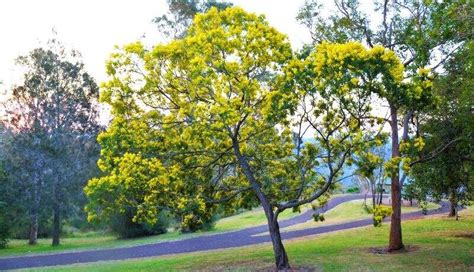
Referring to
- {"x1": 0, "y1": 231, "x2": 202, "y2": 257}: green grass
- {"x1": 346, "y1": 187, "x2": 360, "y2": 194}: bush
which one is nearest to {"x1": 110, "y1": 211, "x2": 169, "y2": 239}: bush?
{"x1": 0, "y1": 231, "x2": 202, "y2": 257}: green grass

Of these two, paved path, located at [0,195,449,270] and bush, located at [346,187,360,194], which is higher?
bush, located at [346,187,360,194]

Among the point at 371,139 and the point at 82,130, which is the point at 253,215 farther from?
the point at 371,139

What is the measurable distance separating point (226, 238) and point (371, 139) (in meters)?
16.0

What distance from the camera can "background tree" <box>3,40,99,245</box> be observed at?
3234 centimetres

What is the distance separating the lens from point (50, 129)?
33500mm

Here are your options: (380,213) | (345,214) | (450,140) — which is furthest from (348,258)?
(345,214)

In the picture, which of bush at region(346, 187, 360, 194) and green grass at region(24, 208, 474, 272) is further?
bush at region(346, 187, 360, 194)

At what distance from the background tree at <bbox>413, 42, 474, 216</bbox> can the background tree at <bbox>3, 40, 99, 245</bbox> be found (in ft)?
73.2

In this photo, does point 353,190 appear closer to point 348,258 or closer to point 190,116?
point 348,258

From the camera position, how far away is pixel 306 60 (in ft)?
38.2

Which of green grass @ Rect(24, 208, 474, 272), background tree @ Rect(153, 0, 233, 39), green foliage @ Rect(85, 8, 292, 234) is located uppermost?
background tree @ Rect(153, 0, 233, 39)

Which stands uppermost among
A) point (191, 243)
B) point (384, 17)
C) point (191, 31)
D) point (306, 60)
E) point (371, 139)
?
point (384, 17)

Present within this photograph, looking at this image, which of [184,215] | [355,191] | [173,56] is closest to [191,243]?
[184,215]

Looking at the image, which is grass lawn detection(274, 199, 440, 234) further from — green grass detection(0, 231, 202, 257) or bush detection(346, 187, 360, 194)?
bush detection(346, 187, 360, 194)
